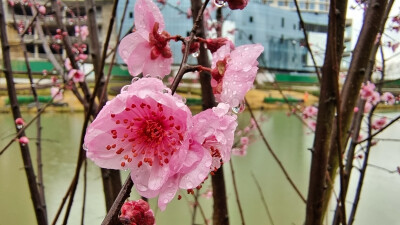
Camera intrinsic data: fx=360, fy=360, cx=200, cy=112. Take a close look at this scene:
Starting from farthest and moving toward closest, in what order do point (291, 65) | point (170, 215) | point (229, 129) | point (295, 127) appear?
point (295, 127)
point (291, 65)
point (170, 215)
point (229, 129)

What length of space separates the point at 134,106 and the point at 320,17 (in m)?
2.17

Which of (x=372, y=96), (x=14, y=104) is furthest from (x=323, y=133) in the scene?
(x=372, y=96)

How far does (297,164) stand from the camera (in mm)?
3100

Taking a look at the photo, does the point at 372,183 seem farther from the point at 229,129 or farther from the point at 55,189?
the point at 229,129

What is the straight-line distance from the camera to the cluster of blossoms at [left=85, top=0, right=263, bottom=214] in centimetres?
22

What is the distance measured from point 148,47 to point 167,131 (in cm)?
10

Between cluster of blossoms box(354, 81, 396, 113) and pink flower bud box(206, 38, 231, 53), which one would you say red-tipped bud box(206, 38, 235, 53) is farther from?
→ cluster of blossoms box(354, 81, 396, 113)

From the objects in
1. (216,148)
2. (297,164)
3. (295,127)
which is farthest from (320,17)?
(295,127)

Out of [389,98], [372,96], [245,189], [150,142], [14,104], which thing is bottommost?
[245,189]

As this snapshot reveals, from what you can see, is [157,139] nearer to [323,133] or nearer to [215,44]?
[215,44]

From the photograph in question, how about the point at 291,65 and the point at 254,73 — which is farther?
the point at 291,65

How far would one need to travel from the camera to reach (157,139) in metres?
0.27

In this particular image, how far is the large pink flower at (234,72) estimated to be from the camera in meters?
0.25

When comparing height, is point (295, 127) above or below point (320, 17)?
below
